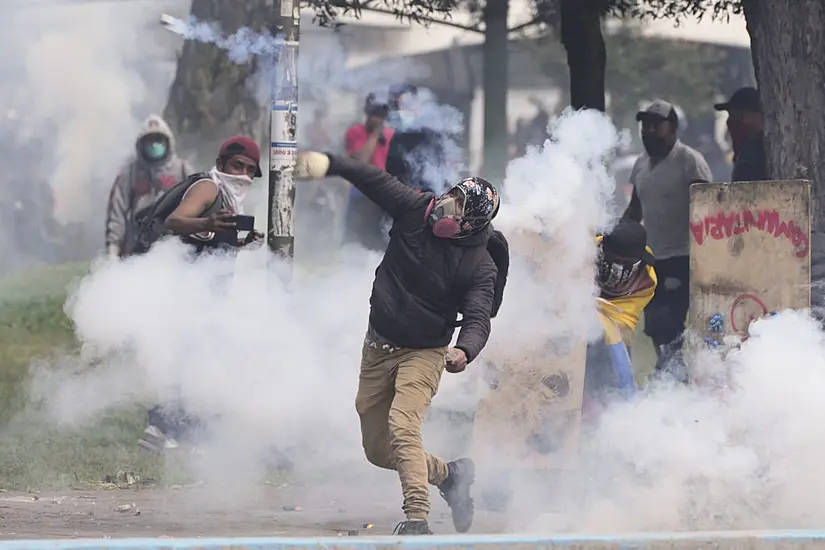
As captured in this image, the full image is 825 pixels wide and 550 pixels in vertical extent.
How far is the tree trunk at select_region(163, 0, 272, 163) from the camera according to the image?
1220cm

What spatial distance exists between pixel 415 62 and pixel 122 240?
130 inches

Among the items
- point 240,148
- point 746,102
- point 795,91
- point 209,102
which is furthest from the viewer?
point 209,102

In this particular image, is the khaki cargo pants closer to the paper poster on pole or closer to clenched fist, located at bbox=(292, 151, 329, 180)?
clenched fist, located at bbox=(292, 151, 329, 180)

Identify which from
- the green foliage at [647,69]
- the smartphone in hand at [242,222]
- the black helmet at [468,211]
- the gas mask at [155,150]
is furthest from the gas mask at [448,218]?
the green foliage at [647,69]

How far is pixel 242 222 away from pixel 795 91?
126 inches

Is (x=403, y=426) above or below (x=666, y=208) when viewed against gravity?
below

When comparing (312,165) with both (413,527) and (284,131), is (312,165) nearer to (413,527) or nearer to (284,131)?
(413,527)


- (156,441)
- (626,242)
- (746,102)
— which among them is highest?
(746,102)

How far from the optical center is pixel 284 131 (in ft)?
25.3

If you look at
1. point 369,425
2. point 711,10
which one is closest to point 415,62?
point 711,10

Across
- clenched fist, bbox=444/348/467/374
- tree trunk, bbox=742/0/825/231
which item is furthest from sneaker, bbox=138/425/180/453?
tree trunk, bbox=742/0/825/231

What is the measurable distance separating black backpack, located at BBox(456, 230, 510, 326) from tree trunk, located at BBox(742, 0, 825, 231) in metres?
2.48

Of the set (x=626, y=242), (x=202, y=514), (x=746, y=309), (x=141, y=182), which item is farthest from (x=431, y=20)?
(x=202, y=514)

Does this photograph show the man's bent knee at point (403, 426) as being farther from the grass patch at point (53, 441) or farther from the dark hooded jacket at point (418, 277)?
the grass patch at point (53, 441)
